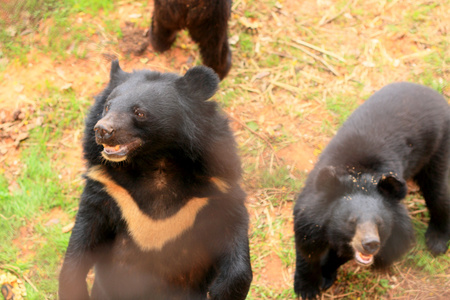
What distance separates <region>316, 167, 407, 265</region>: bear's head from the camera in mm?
3855

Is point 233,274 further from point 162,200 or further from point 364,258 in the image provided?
point 364,258

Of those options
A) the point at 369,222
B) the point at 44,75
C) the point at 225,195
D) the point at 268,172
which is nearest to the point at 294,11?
the point at 268,172

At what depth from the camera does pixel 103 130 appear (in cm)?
261

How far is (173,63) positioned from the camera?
5.99m

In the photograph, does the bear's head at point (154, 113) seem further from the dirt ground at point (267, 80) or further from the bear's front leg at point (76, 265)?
the dirt ground at point (267, 80)

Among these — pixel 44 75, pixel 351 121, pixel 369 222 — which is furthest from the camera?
pixel 44 75

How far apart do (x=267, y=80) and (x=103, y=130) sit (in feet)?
12.1

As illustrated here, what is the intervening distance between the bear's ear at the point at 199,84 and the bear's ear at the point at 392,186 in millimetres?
1589

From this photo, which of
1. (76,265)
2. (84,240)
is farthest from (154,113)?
(76,265)

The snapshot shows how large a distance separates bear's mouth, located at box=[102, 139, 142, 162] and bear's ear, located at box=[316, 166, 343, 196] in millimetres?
1724

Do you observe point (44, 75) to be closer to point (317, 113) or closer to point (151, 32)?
point (151, 32)

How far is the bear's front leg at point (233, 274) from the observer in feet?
10.2

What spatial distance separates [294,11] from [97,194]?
447 centimetres

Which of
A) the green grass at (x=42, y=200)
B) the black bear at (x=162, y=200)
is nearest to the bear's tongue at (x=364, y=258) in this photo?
the black bear at (x=162, y=200)
